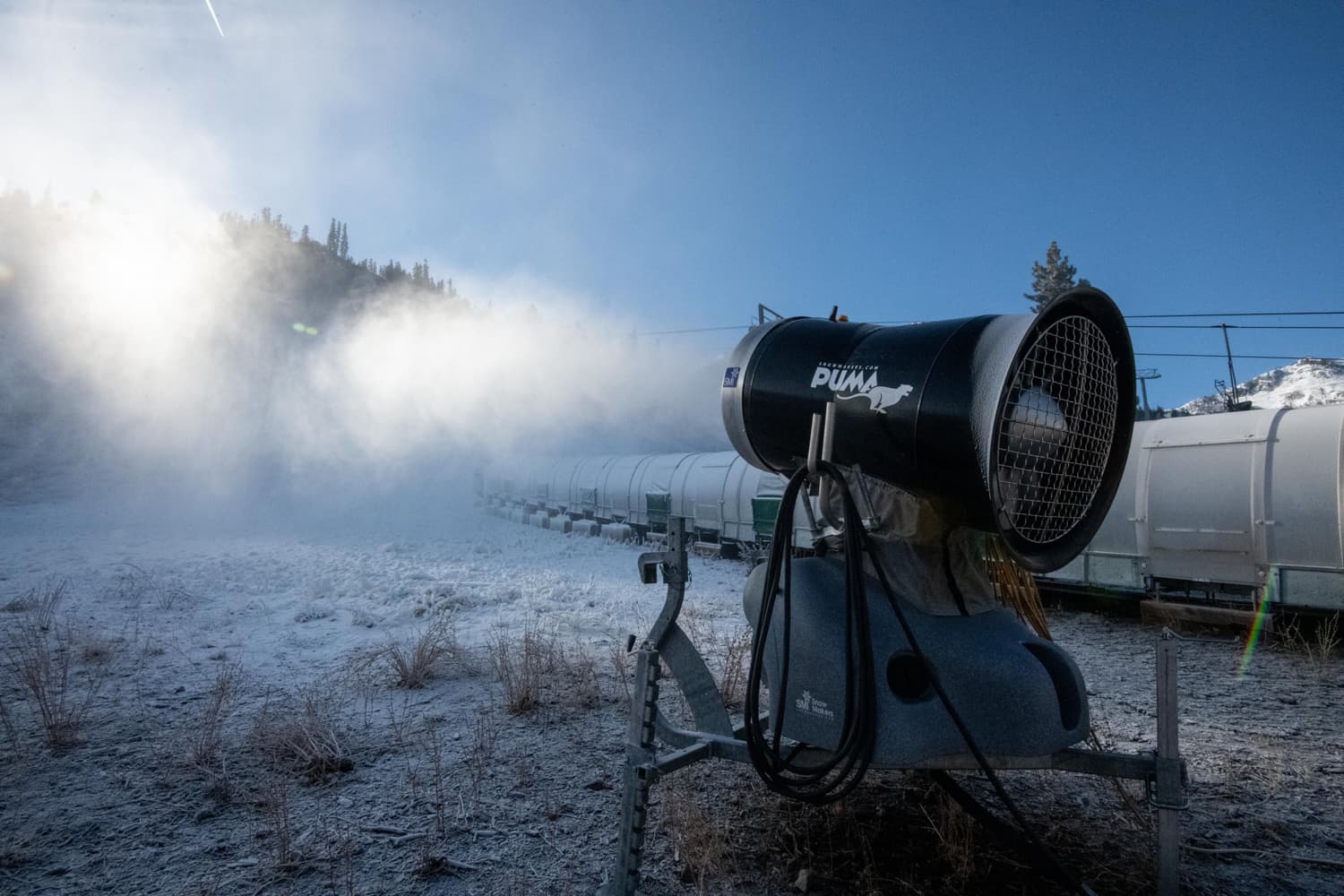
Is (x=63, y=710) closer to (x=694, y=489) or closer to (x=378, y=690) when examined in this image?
(x=378, y=690)

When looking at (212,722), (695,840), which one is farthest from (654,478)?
(695,840)

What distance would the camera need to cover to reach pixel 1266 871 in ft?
8.92

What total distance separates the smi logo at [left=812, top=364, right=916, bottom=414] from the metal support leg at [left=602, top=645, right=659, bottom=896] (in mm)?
1229

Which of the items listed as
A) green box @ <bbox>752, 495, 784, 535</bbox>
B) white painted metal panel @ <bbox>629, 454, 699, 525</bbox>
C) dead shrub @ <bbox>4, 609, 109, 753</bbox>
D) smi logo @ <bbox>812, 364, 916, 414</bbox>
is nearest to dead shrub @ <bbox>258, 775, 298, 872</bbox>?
dead shrub @ <bbox>4, 609, 109, 753</bbox>

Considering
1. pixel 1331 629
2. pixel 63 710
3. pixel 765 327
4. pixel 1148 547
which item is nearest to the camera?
pixel 765 327

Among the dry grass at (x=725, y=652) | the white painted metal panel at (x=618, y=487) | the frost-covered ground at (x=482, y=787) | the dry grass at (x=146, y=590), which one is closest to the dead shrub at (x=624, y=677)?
the frost-covered ground at (x=482, y=787)

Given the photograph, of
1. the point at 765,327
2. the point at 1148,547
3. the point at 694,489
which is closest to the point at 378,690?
the point at 765,327

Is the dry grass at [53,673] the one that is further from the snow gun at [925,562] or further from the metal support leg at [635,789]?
the snow gun at [925,562]

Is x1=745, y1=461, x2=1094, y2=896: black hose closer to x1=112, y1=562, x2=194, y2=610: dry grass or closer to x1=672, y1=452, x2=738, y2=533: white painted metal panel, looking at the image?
x1=112, y1=562, x2=194, y2=610: dry grass

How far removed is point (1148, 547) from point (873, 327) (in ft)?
28.9

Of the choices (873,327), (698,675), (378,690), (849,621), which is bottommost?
(378,690)

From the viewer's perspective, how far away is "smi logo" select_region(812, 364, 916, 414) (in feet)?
7.40

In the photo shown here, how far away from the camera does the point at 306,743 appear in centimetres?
390

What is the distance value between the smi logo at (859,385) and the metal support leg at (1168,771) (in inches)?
45.5
